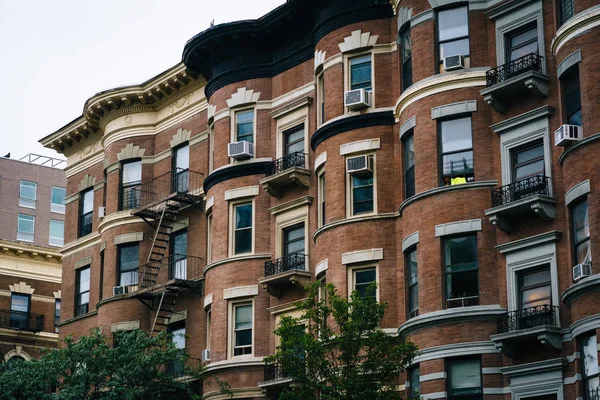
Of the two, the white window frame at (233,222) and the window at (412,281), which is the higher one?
the white window frame at (233,222)

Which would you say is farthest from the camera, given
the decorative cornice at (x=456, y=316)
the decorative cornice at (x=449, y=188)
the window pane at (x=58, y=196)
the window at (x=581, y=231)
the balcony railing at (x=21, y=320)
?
the window pane at (x=58, y=196)

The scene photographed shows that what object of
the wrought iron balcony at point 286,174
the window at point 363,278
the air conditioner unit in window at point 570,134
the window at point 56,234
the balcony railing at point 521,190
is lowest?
the window at point 363,278

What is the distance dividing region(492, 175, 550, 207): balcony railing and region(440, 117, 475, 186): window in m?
1.25

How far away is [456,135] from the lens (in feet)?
118

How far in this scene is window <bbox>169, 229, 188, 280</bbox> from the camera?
4828 centimetres

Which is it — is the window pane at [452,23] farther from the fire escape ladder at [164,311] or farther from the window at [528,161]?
the fire escape ladder at [164,311]

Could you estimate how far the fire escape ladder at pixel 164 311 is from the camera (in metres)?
48.1

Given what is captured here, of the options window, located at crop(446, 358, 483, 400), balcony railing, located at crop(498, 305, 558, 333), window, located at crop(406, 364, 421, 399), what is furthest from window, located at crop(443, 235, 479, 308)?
window, located at crop(406, 364, 421, 399)

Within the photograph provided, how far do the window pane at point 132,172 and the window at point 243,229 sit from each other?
8.37 meters

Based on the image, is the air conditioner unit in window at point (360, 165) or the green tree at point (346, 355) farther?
the air conditioner unit in window at point (360, 165)

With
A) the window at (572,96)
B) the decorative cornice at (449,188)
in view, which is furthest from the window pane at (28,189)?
the window at (572,96)

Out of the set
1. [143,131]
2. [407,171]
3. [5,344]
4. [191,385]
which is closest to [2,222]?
[5,344]

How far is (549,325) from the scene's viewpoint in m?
31.7

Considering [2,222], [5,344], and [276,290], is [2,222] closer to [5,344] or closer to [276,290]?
[5,344]
